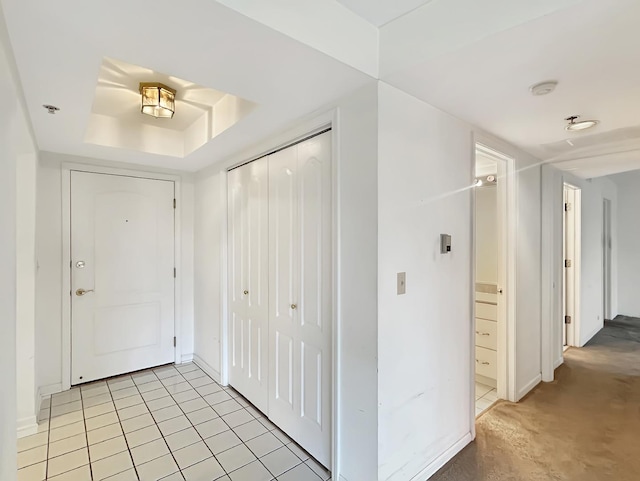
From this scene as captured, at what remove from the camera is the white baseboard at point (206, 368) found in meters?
3.13

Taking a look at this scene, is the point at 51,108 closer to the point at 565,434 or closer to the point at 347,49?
the point at 347,49

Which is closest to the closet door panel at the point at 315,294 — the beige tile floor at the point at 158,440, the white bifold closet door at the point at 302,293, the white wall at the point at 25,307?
the white bifold closet door at the point at 302,293

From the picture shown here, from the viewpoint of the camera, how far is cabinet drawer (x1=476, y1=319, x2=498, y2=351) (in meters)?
2.96

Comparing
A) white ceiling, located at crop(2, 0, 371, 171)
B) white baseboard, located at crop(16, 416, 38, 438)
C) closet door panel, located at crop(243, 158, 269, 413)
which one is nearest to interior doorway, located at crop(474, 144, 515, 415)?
white ceiling, located at crop(2, 0, 371, 171)

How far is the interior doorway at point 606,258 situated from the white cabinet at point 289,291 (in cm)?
560

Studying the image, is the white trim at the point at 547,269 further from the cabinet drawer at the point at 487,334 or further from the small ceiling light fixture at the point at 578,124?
the small ceiling light fixture at the point at 578,124

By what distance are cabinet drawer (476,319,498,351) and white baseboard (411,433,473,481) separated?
3.44 ft

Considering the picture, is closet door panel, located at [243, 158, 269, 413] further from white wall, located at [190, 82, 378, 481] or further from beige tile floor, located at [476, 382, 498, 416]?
beige tile floor, located at [476, 382, 498, 416]

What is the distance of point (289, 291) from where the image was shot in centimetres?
220

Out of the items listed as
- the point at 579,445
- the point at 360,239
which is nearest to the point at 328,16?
the point at 360,239

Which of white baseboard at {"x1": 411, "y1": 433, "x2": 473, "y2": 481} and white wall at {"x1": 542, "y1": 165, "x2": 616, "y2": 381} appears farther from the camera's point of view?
white wall at {"x1": 542, "y1": 165, "x2": 616, "y2": 381}

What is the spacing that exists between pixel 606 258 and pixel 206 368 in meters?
6.36

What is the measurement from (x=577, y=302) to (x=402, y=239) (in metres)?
3.80

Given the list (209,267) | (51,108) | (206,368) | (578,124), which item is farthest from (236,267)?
(578,124)
